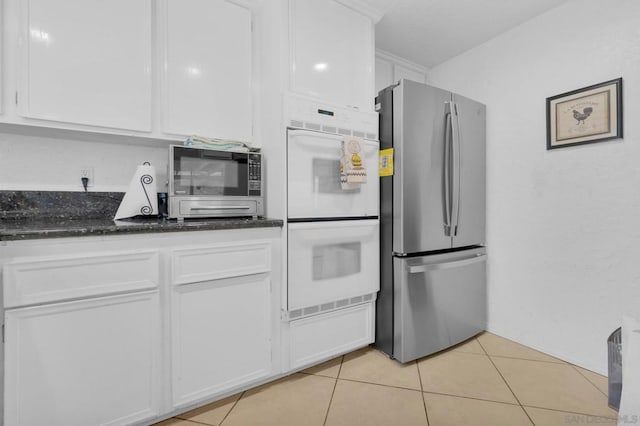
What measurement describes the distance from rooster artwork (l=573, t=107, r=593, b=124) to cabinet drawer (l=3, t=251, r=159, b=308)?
2.60 m

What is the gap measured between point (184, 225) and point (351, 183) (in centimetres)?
96

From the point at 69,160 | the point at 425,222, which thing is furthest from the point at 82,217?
the point at 425,222

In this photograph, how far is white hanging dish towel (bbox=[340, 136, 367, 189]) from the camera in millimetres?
1781

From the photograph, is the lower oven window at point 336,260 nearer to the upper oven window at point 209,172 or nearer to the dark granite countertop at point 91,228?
the dark granite countertop at point 91,228

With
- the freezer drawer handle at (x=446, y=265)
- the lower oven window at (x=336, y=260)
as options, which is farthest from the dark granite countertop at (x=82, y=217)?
the freezer drawer handle at (x=446, y=265)

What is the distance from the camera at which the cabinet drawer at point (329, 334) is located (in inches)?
69.0

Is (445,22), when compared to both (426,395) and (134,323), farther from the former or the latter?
(134,323)

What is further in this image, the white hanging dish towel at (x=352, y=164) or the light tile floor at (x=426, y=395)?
the white hanging dish towel at (x=352, y=164)

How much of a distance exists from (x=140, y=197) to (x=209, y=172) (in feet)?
1.39

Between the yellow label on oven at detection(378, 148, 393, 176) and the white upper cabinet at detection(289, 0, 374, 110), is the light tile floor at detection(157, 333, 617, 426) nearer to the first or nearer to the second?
the yellow label on oven at detection(378, 148, 393, 176)

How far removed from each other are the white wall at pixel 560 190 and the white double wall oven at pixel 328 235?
114cm

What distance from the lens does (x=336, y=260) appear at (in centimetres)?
185

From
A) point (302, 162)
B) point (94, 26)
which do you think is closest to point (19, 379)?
point (302, 162)

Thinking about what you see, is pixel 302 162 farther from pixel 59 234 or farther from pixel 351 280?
pixel 59 234
